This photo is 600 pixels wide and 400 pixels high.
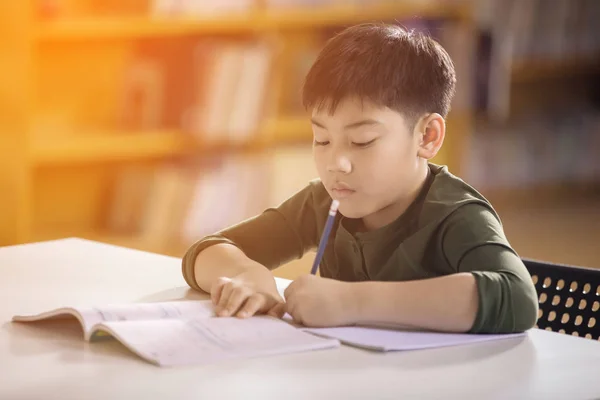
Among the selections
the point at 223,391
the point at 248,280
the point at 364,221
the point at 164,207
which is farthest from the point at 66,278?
the point at 164,207

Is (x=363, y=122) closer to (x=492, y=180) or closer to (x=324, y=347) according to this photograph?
(x=324, y=347)

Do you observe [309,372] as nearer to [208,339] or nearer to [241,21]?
[208,339]

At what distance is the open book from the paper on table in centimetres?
2

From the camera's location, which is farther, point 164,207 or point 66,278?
point 164,207

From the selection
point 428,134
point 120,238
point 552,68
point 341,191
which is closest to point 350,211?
point 341,191

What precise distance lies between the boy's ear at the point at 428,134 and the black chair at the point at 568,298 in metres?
0.24

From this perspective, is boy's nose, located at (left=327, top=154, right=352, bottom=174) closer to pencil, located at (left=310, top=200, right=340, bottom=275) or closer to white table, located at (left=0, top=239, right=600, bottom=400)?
pencil, located at (left=310, top=200, right=340, bottom=275)

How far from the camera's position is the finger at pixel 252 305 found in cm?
118

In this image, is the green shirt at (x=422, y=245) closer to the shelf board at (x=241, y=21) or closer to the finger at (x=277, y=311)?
the finger at (x=277, y=311)

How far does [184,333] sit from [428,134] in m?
0.46

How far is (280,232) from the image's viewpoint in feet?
4.98

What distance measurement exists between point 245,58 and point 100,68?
21.6 inches

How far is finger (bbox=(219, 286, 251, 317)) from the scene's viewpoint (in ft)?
3.91

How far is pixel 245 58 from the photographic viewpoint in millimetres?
3900
